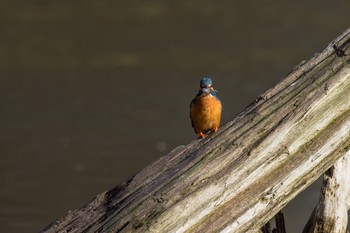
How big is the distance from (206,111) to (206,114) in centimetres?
3

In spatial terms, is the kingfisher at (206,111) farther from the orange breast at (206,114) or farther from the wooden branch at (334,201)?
the wooden branch at (334,201)

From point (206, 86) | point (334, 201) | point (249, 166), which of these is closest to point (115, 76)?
point (206, 86)

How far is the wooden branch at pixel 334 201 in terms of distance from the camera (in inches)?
105

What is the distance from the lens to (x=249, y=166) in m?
2.11

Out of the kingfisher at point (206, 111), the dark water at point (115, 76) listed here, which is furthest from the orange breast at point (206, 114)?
the dark water at point (115, 76)

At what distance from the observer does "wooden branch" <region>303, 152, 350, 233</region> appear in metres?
2.66

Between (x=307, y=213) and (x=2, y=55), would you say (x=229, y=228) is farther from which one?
(x=2, y=55)

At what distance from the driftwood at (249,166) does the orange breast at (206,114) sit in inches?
73.5

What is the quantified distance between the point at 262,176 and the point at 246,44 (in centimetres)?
832

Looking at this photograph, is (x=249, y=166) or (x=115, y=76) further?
(x=115, y=76)

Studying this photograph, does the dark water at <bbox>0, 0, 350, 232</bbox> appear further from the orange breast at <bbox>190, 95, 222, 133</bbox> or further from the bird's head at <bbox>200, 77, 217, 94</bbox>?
the orange breast at <bbox>190, 95, 222, 133</bbox>

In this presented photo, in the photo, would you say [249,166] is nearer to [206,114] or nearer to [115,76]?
[206,114]

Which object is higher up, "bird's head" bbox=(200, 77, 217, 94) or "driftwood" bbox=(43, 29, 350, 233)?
"bird's head" bbox=(200, 77, 217, 94)

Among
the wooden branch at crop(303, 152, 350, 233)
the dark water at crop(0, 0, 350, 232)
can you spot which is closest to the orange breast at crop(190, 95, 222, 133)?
the wooden branch at crop(303, 152, 350, 233)
